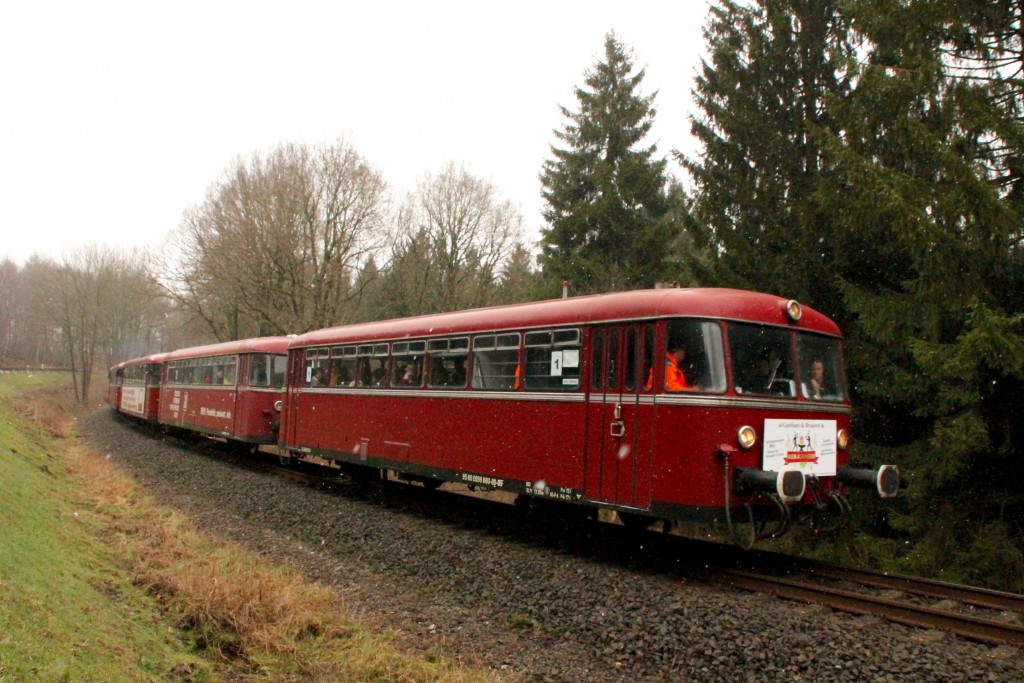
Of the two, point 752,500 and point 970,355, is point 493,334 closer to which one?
point 752,500

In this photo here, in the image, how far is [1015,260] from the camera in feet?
30.0

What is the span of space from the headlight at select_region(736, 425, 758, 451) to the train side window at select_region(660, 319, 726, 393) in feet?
1.43

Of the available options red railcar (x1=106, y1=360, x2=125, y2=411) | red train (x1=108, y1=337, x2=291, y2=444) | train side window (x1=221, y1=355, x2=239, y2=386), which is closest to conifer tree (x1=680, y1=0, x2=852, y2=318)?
red train (x1=108, y1=337, x2=291, y2=444)

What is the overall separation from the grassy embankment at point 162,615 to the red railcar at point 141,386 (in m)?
18.6

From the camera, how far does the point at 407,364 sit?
41.2ft

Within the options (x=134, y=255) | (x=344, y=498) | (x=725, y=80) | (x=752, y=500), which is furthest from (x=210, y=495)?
(x=134, y=255)

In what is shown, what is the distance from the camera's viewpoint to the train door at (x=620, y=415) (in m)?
8.23

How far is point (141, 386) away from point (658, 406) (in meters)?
27.5

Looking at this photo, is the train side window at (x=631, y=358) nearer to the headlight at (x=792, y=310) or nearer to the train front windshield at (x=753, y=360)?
the train front windshield at (x=753, y=360)

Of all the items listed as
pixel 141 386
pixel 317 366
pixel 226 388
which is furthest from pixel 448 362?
pixel 141 386

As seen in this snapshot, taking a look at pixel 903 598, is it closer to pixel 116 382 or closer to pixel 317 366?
pixel 317 366

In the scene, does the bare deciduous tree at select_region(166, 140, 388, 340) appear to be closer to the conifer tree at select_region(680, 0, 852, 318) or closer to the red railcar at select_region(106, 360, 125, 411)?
the red railcar at select_region(106, 360, 125, 411)

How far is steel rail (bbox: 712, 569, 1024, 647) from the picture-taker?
6.14m

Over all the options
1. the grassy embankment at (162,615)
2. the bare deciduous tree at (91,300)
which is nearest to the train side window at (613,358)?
the grassy embankment at (162,615)
